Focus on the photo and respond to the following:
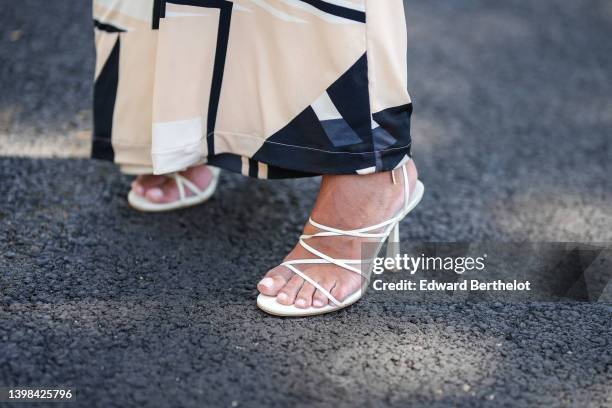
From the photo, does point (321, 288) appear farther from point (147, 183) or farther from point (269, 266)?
point (147, 183)

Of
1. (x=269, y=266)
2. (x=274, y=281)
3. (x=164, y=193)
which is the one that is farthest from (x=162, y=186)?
(x=274, y=281)

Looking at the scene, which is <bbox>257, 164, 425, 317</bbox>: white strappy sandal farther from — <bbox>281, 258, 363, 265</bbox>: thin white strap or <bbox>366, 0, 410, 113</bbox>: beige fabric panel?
<bbox>366, 0, 410, 113</bbox>: beige fabric panel

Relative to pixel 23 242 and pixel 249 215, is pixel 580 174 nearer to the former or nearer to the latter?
pixel 249 215

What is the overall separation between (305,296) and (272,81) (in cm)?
34

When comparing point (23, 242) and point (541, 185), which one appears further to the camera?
point (541, 185)

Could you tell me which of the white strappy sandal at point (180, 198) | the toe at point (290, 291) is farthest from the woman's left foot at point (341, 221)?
the white strappy sandal at point (180, 198)

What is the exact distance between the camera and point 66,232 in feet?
4.31

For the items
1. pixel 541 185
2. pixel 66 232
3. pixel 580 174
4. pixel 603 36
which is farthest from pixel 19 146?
pixel 603 36

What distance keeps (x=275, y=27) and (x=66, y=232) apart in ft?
1.85

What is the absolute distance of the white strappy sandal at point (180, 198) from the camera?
1412 mm

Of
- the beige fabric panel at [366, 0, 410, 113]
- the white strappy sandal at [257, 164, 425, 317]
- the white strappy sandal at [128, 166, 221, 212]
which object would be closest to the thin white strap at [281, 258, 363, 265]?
the white strappy sandal at [257, 164, 425, 317]

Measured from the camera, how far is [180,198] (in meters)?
1.43

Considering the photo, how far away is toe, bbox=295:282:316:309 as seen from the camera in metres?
1.10

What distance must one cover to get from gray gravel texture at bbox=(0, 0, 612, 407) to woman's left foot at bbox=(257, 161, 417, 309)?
49 millimetres
